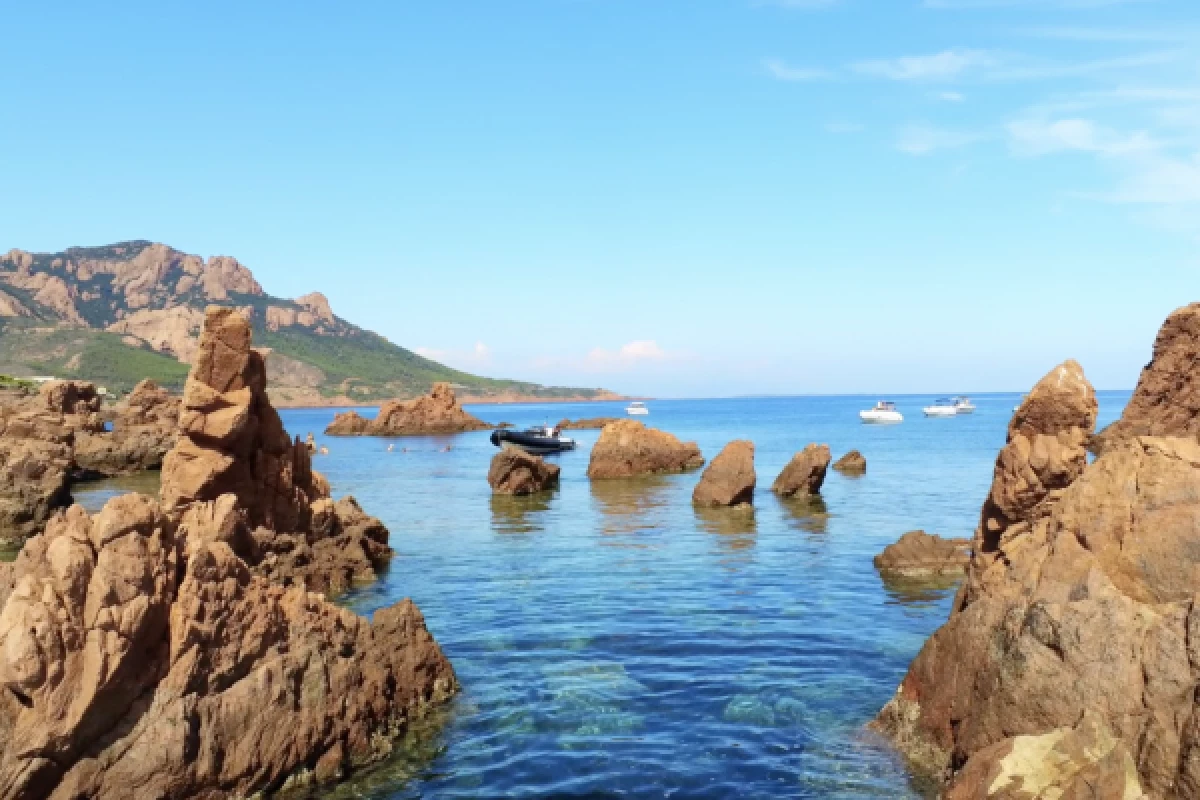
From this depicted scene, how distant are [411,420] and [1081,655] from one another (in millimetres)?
123671

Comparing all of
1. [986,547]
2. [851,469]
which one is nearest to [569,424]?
[851,469]

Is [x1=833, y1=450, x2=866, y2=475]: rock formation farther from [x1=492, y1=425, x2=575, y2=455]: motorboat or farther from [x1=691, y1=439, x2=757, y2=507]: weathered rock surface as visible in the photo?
[x1=492, y1=425, x2=575, y2=455]: motorboat

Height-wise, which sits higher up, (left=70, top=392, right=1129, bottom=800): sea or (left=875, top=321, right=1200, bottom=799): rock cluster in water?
(left=875, top=321, right=1200, bottom=799): rock cluster in water

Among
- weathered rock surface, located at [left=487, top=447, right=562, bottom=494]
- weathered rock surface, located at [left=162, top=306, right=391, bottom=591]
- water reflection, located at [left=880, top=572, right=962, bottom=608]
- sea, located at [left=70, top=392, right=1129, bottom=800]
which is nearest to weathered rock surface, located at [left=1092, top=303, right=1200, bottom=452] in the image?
sea, located at [left=70, top=392, right=1129, bottom=800]

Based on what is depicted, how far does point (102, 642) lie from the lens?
11141mm

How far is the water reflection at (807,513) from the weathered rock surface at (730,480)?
2072 mm

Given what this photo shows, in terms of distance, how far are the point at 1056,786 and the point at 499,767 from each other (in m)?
7.44

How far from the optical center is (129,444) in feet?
199

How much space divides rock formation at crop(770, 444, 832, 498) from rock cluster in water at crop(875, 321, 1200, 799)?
103 feet

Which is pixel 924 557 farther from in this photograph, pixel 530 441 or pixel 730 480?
pixel 530 441

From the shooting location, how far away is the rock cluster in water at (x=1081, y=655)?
31.8 feet

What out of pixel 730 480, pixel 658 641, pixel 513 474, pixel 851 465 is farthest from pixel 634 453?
pixel 658 641

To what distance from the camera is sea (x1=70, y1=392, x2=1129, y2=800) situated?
13.3m

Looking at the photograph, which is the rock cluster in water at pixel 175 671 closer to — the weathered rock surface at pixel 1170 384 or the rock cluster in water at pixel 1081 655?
the rock cluster in water at pixel 1081 655
